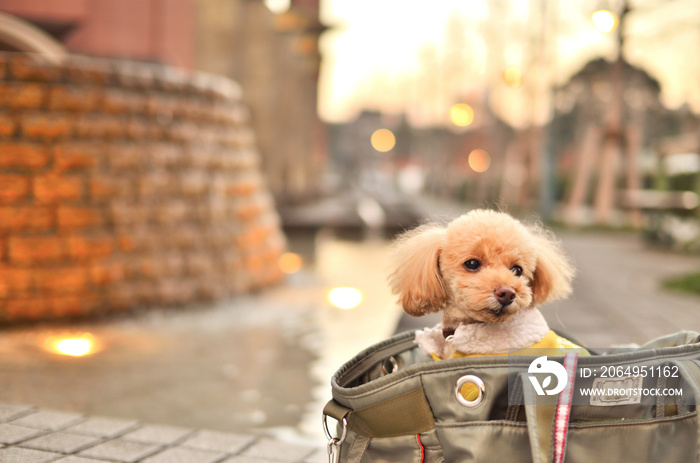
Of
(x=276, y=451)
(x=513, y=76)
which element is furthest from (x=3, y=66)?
(x=513, y=76)

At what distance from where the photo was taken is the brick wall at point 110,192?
6.34 m

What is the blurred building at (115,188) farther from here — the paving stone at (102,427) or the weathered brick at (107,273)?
the paving stone at (102,427)

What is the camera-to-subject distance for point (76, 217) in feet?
21.5

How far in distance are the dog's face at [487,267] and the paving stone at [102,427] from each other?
1.77 meters

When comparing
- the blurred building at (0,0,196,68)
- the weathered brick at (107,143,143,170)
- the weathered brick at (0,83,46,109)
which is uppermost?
the blurred building at (0,0,196,68)

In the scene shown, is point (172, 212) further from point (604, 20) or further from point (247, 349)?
point (604, 20)

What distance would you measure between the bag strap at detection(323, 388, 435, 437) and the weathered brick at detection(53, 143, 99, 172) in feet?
17.5

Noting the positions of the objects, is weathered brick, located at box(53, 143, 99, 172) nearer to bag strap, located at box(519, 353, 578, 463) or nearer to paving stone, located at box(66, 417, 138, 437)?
paving stone, located at box(66, 417, 138, 437)

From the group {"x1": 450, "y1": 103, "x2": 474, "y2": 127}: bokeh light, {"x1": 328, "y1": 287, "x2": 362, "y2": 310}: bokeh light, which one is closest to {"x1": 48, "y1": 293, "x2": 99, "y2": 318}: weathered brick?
{"x1": 328, "y1": 287, "x2": 362, "y2": 310}: bokeh light

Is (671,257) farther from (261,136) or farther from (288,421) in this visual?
(261,136)

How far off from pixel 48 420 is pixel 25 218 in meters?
3.65

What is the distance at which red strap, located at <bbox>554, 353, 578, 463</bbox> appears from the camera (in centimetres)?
186

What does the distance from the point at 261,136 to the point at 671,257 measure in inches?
593

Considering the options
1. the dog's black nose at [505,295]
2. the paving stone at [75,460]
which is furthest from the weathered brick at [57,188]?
the dog's black nose at [505,295]
